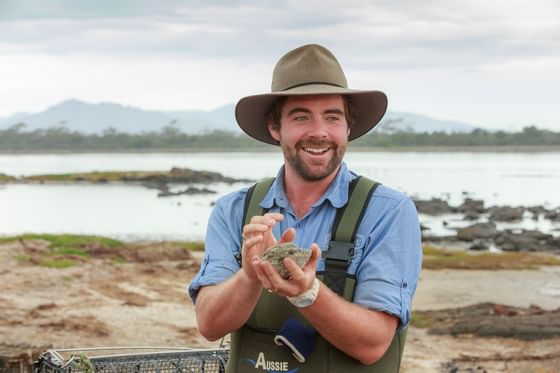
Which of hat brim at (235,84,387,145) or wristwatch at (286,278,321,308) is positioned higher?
hat brim at (235,84,387,145)

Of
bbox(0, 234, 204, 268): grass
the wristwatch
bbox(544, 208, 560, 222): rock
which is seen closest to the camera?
the wristwatch

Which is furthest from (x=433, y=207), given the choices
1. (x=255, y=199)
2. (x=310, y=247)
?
(x=310, y=247)

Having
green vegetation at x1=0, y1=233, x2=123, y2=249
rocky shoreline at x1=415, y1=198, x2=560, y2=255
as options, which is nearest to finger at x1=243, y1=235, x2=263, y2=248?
green vegetation at x1=0, y1=233, x2=123, y2=249

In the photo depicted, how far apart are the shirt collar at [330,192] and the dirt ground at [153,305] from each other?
26.9 ft

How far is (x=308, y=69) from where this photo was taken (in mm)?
3352

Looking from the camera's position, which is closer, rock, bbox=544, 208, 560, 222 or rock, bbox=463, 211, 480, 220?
rock, bbox=463, 211, 480, 220

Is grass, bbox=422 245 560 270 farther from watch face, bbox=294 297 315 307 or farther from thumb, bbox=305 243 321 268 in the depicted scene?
thumb, bbox=305 243 321 268

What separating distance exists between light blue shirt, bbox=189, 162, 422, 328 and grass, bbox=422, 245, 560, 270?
21306mm

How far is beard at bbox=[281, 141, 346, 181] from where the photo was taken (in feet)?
10.6

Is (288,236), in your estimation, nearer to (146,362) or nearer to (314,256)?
(314,256)

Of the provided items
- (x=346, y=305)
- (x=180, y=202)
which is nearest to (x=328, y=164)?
(x=346, y=305)

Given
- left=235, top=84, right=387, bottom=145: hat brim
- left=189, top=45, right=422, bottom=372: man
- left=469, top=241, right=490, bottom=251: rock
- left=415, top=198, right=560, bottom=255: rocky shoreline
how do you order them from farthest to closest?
1. left=415, top=198, right=560, bottom=255: rocky shoreline
2. left=469, top=241, right=490, bottom=251: rock
3. left=235, top=84, right=387, bottom=145: hat brim
4. left=189, top=45, right=422, bottom=372: man

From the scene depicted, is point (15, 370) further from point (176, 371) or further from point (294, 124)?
point (294, 124)

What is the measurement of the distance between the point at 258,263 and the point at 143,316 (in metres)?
11.9
